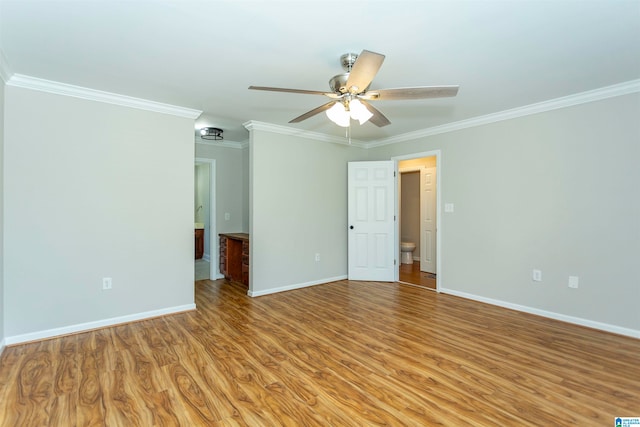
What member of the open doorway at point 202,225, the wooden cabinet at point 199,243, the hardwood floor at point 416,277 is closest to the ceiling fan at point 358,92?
the hardwood floor at point 416,277

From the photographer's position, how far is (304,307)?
3.85 metres

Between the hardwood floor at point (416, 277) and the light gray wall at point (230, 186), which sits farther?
the light gray wall at point (230, 186)

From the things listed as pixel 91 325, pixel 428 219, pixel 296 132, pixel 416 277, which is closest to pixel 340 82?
pixel 296 132

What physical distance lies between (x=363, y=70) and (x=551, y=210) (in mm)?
2960

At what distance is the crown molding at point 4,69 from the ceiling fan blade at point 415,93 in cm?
283

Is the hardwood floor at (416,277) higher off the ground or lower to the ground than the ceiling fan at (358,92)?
lower

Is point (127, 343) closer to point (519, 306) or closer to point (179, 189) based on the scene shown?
point (179, 189)

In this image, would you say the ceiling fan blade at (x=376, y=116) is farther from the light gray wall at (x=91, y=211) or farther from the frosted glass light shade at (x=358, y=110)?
the light gray wall at (x=91, y=211)

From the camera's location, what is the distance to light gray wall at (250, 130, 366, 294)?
4.36 m

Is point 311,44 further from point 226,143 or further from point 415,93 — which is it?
point 226,143

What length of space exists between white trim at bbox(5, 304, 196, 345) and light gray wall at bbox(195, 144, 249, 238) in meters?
1.95

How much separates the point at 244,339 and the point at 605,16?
3.61m

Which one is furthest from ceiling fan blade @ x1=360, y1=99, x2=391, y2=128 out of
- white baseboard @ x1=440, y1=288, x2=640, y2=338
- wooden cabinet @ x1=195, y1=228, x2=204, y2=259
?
wooden cabinet @ x1=195, y1=228, x2=204, y2=259

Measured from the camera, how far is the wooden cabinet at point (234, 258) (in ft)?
15.4
